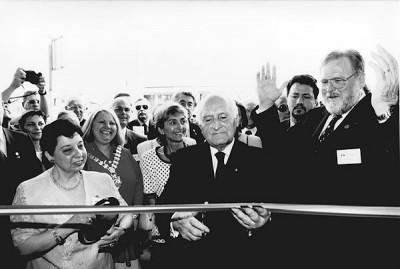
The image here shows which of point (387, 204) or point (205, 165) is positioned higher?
point (205, 165)

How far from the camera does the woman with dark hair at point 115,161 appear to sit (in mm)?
3354

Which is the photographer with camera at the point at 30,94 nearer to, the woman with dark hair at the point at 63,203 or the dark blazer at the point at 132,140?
the woman with dark hair at the point at 63,203

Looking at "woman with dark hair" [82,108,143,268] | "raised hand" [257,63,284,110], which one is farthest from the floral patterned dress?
"raised hand" [257,63,284,110]

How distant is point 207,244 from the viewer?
3080 millimetres

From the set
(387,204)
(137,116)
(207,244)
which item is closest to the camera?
(207,244)

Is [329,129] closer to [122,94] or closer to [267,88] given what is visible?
[267,88]

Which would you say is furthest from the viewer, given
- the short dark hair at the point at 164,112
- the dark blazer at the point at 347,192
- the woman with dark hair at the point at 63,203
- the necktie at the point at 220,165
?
the short dark hair at the point at 164,112

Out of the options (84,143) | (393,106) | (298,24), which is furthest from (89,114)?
(393,106)

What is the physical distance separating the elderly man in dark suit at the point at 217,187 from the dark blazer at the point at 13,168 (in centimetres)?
98

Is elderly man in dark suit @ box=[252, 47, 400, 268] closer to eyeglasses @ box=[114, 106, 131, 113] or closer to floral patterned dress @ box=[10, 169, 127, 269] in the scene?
eyeglasses @ box=[114, 106, 131, 113]

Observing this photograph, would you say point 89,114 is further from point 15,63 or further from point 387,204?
point 387,204

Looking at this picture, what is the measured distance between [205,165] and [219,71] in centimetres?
77

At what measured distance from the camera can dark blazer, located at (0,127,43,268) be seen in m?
3.10

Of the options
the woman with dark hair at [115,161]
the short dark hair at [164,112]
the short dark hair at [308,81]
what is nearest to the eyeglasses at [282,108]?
the short dark hair at [308,81]
